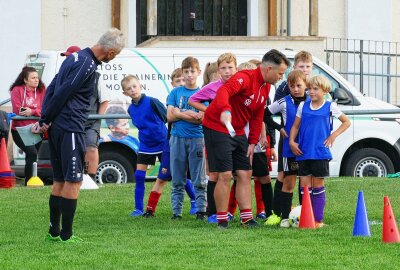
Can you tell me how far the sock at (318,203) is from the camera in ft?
42.6

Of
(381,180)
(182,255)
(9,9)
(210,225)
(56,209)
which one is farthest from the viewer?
(9,9)

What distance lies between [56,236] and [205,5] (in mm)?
17734

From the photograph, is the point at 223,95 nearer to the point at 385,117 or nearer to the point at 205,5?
the point at 385,117

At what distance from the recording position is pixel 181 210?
14.2m

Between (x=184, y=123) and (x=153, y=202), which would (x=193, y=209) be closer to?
(x=153, y=202)

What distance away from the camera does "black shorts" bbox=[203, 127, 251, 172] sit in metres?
12.8

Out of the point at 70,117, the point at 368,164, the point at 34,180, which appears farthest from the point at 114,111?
the point at 70,117

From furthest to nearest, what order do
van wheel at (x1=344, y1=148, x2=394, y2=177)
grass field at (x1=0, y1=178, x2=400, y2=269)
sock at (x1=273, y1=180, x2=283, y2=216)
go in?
1. van wheel at (x1=344, y1=148, x2=394, y2=177)
2. sock at (x1=273, y1=180, x2=283, y2=216)
3. grass field at (x1=0, y1=178, x2=400, y2=269)

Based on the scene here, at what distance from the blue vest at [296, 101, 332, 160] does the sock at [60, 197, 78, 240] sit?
2518 millimetres

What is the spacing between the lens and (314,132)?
12906mm

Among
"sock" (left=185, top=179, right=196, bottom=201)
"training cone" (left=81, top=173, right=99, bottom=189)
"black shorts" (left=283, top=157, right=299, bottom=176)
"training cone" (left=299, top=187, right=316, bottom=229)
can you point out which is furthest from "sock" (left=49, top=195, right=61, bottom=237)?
"training cone" (left=81, top=173, right=99, bottom=189)

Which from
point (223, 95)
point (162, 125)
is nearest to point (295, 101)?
point (223, 95)

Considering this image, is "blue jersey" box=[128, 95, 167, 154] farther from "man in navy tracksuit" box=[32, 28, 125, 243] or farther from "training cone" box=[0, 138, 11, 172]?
"training cone" box=[0, 138, 11, 172]

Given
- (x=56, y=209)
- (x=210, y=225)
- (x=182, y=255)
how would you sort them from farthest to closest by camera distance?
(x=210, y=225)
(x=56, y=209)
(x=182, y=255)
